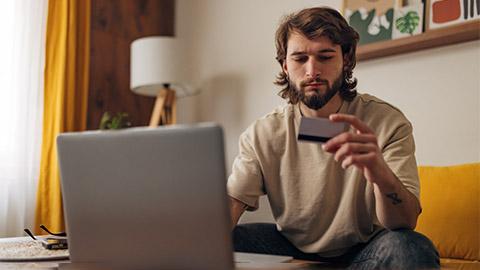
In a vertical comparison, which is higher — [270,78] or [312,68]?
[270,78]

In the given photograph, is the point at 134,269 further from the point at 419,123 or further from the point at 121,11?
the point at 121,11

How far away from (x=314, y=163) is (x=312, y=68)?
Answer: 0.27 metres

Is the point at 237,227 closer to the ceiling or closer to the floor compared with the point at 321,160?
closer to the floor

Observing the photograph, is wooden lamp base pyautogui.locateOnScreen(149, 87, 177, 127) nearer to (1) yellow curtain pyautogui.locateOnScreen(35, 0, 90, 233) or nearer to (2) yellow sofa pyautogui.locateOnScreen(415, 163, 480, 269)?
(1) yellow curtain pyautogui.locateOnScreen(35, 0, 90, 233)

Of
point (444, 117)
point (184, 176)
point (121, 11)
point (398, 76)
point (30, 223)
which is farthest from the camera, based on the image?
point (121, 11)

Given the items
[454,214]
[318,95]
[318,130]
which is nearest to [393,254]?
[318,130]

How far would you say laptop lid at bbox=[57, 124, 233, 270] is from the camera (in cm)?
79

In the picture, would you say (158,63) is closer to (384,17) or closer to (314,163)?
(384,17)

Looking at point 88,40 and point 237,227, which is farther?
point 88,40

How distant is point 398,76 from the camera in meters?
2.56

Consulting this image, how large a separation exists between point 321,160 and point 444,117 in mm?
970

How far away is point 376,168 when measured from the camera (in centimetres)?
118

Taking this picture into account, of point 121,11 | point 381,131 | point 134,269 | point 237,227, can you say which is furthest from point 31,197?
point 134,269

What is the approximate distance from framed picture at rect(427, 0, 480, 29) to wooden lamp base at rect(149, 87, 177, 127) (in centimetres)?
153
